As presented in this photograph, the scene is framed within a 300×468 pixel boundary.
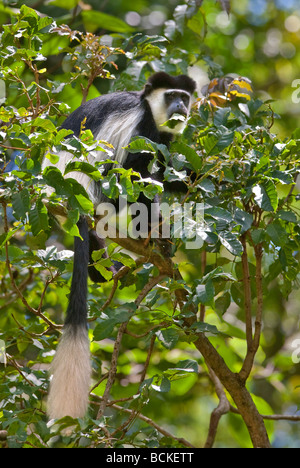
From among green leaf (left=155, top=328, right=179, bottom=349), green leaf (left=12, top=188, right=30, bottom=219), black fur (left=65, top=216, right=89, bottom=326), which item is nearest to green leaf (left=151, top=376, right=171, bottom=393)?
green leaf (left=155, top=328, right=179, bottom=349)

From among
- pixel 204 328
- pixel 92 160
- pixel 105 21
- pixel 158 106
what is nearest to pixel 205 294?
pixel 204 328

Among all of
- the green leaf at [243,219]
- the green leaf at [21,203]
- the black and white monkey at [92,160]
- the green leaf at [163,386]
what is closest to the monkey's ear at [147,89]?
the black and white monkey at [92,160]

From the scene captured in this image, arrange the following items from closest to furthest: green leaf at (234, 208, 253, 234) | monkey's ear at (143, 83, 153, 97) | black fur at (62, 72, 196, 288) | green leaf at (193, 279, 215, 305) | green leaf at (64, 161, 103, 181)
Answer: green leaf at (64, 161, 103, 181) → green leaf at (193, 279, 215, 305) → green leaf at (234, 208, 253, 234) → black fur at (62, 72, 196, 288) → monkey's ear at (143, 83, 153, 97)

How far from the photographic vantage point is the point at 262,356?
2.46 metres

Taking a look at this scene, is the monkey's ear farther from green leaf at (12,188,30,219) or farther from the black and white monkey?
green leaf at (12,188,30,219)

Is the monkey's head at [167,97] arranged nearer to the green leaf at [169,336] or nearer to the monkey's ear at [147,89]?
the monkey's ear at [147,89]

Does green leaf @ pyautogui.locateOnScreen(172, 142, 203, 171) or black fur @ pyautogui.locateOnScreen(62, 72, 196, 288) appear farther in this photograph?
black fur @ pyautogui.locateOnScreen(62, 72, 196, 288)

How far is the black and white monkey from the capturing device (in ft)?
4.91

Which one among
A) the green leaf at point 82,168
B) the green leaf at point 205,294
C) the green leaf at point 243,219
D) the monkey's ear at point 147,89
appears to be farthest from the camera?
the monkey's ear at point 147,89

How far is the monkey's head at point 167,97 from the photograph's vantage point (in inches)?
100

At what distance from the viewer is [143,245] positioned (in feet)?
5.92

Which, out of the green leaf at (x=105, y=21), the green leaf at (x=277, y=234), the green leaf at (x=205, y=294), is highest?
the green leaf at (x=105, y=21)

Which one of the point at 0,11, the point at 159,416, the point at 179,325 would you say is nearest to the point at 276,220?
the point at 179,325
